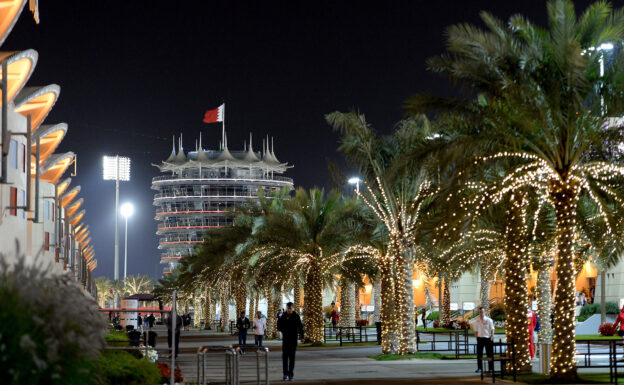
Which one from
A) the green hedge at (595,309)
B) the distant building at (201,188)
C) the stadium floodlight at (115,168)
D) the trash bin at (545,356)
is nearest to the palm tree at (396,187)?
the trash bin at (545,356)

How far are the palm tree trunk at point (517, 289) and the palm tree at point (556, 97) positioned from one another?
208 centimetres

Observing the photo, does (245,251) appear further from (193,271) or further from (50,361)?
(50,361)

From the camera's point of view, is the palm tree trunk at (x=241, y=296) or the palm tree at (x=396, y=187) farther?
the palm tree trunk at (x=241, y=296)

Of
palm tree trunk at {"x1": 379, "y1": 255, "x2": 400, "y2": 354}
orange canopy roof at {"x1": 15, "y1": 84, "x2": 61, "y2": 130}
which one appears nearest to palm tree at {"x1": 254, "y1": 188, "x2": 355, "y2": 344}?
palm tree trunk at {"x1": 379, "y1": 255, "x2": 400, "y2": 354}

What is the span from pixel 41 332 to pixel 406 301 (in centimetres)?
2504

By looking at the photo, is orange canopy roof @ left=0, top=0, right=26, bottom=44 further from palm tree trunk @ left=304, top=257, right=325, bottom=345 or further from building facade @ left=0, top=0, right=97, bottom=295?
palm tree trunk @ left=304, top=257, right=325, bottom=345

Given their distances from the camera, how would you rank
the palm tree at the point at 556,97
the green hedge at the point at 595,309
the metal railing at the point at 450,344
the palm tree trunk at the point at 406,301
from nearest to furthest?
the palm tree at the point at 556,97
the palm tree trunk at the point at 406,301
the metal railing at the point at 450,344
the green hedge at the point at 595,309

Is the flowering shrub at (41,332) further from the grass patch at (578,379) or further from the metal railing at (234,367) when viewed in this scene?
the grass patch at (578,379)

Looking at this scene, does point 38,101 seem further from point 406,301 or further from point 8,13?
point 406,301

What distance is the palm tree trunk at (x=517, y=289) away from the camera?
23312 millimetres

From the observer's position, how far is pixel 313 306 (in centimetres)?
4447

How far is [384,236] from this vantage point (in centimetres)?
3488

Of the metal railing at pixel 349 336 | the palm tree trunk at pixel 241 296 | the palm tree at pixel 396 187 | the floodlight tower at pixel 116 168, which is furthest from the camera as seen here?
the floodlight tower at pixel 116 168

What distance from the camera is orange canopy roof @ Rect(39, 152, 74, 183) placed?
153 ft
